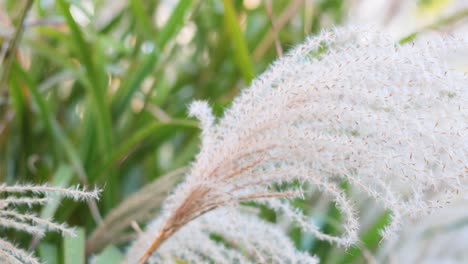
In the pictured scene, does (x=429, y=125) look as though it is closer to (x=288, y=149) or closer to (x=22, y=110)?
(x=288, y=149)

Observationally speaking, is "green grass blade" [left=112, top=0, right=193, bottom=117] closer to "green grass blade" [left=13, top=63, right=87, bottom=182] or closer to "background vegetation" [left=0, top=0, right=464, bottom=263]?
"background vegetation" [left=0, top=0, right=464, bottom=263]

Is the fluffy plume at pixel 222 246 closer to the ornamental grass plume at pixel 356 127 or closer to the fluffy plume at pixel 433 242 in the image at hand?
the ornamental grass plume at pixel 356 127

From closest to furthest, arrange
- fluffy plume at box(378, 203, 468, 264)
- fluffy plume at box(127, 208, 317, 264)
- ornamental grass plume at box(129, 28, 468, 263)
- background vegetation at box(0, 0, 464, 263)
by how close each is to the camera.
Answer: ornamental grass plume at box(129, 28, 468, 263)
fluffy plume at box(127, 208, 317, 264)
background vegetation at box(0, 0, 464, 263)
fluffy plume at box(378, 203, 468, 264)

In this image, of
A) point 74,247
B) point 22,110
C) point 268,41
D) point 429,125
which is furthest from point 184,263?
point 268,41

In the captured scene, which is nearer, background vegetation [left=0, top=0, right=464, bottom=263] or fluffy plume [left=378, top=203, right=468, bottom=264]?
background vegetation [left=0, top=0, right=464, bottom=263]

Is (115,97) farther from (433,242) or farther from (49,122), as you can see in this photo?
(433,242)

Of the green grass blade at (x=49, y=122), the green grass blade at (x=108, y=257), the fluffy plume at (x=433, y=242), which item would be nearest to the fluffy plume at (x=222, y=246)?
the green grass blade at (x=108, y=257)

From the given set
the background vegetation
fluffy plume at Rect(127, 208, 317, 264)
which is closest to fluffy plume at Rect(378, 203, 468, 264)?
the background vegetation
